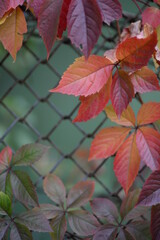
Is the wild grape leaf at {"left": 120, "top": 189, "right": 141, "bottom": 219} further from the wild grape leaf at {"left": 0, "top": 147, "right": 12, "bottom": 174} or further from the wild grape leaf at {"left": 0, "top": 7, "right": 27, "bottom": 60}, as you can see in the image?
the wild grape leaf at {"left": 0, "top": 7, "right": 27, "bottom": 60}

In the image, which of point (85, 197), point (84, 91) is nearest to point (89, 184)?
point (85, 197)

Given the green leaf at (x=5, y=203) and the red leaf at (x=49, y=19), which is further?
the green leaf at (x=5, y=203)

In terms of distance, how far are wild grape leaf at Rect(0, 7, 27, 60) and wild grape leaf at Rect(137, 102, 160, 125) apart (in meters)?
0.23

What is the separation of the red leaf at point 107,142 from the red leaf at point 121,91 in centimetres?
12

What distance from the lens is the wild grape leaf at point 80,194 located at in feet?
1.96

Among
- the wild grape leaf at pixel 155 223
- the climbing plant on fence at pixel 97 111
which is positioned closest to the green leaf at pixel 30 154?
the climbing plant on fence at pixel 97 111

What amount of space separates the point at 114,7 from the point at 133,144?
23 cm

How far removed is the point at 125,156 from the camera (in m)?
0.52

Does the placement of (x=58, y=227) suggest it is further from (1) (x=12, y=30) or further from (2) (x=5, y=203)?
(1) (x=12, y=30)

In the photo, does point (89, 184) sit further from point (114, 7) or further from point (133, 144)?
point (114, 7)

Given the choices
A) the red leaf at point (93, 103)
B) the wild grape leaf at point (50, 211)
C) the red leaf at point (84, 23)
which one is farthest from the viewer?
the wild grape leaf at point (50, 211)

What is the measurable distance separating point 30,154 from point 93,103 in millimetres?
170

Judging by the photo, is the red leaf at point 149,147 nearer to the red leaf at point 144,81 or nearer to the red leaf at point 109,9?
the red leaf at point 144,81

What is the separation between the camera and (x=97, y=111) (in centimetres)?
46
